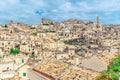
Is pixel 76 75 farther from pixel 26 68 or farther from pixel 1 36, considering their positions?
pixel 1 36

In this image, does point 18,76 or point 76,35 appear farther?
point 76,35

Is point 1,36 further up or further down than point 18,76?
further up

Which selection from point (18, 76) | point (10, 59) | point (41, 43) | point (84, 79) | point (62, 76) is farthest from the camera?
point (41, 43)

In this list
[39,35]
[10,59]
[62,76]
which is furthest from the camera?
[39,35]

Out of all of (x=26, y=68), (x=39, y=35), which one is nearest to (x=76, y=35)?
(x=39, y=35)

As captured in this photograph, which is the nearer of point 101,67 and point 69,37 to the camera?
point 101,67

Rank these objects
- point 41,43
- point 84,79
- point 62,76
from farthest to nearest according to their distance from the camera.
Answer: point 41,43 → point 62,76 → point 84,79

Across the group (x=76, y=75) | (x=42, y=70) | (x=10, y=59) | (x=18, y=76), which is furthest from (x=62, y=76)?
(x=10, y=59)

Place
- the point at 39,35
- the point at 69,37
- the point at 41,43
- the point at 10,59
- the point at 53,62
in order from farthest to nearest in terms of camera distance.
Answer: the point at 69,37
the point at 39,35
the point at 41,43
the point at 10,59
the point at 53,62

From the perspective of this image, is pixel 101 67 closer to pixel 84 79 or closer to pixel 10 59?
pixel 84 79
